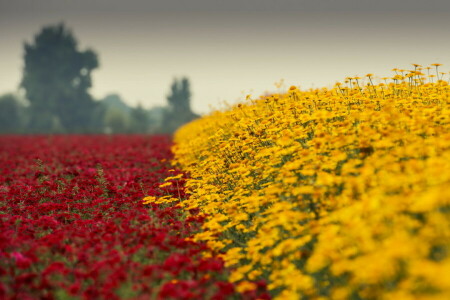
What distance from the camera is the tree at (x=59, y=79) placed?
166 ft

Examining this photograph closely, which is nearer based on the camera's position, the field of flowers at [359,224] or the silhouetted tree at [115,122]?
the field of flowers at [359,224]

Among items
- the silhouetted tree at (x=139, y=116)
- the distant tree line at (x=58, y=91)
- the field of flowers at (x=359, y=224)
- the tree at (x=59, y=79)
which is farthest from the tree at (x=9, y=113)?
the field of flowers at (x=359, y=224)

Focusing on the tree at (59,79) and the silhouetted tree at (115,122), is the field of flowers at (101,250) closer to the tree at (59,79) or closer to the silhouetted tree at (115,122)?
the silhouetted tree at (115,122)

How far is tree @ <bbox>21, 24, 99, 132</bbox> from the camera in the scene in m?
50.6

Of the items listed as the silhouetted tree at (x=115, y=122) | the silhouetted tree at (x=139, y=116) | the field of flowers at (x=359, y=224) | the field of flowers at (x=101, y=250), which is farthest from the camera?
the silhouetted tree at (x=139, y=116)

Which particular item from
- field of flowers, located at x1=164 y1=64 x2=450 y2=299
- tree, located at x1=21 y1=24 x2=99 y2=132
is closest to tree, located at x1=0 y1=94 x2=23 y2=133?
tree, located at x1=21 y1=24 x2=99 y2=132

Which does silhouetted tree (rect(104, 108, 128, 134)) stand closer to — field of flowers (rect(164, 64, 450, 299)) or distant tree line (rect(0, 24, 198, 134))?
distant tree line (rect(0, 24, 198, 134))

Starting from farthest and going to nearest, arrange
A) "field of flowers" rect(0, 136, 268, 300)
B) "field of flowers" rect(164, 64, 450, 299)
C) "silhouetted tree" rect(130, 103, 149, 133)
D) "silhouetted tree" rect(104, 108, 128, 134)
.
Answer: "silhouetted tree" rect(130, 103, 149, 133) → "silhouetted tree" rect(104, 108, 128, 134) → "field of flowers" rect(0, 136, 268, 300) → "field of flowers" rect(164, 64, 450, 299)

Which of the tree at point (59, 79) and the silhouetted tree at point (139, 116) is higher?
the tree at point (59, 79)

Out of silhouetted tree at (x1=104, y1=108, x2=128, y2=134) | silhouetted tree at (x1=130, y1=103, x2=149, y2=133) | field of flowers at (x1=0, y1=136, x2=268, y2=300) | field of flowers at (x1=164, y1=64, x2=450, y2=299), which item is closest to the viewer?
field of flowers at (x1=164, y1=64, x2=450, y2=299)

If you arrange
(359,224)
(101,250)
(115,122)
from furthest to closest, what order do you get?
(115,122) → (101,250) → (359,224)

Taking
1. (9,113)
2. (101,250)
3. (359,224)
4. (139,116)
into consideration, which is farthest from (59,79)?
(359,224)

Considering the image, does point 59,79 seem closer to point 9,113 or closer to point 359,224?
point 9,113

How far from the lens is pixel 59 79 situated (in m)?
51.2
